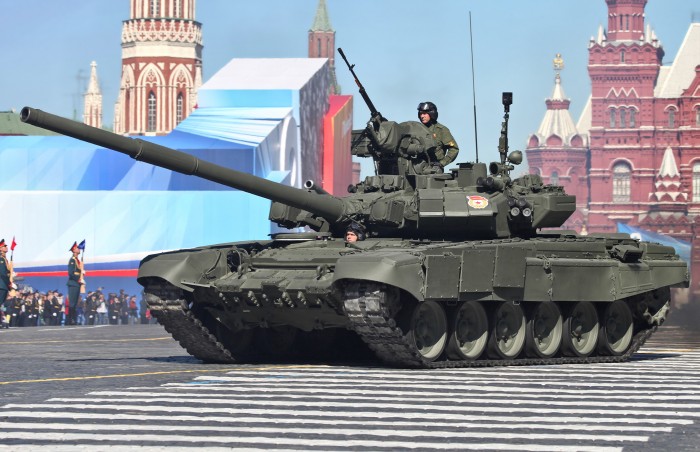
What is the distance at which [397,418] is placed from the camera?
14398 mm

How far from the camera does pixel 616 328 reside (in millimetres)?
23594

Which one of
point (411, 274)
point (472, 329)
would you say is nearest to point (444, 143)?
point (472, 329)

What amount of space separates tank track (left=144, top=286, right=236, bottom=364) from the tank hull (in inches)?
0.8

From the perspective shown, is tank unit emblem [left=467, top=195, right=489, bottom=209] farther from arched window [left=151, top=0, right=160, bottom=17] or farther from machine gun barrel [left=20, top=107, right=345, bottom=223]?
arched window [left=151, top=0, right=160, bottom=17]

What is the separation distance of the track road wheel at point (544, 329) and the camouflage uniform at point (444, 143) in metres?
2.72

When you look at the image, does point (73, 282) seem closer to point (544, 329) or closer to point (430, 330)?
point (544, 329)

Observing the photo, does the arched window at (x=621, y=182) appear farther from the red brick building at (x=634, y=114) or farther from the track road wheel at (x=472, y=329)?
the track road wheel at (x=472, y=329)

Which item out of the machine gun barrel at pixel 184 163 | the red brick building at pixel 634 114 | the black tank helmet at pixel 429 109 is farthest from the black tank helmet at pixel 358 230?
the red brick building at pixel 634 114

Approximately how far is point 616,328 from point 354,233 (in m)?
4.38

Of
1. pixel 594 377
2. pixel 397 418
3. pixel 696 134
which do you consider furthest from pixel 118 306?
pixel 696 134

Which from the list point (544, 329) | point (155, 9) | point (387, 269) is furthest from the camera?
point (155, 9)

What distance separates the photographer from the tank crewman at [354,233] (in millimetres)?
21781

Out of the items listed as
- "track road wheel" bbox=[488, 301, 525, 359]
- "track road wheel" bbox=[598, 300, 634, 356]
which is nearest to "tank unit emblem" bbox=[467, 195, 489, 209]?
"track road wheel" bbox=[488, 301, 525, 359]

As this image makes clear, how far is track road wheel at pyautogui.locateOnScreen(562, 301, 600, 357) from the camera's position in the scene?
22.3m
